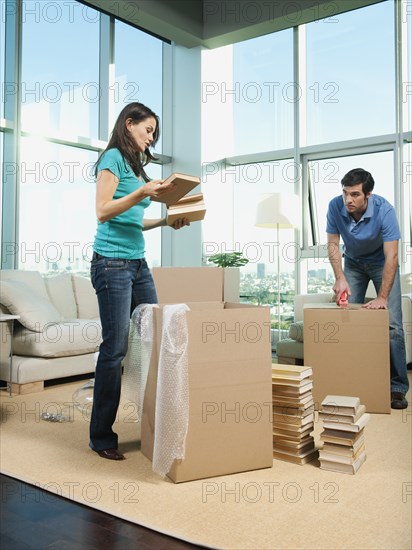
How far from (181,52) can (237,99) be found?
88 centimetres

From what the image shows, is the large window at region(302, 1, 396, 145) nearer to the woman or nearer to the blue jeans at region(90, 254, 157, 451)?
the woman

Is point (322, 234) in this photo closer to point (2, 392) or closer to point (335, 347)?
point (335, 347)

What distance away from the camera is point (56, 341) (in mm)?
3424

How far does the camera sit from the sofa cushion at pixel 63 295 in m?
4.14

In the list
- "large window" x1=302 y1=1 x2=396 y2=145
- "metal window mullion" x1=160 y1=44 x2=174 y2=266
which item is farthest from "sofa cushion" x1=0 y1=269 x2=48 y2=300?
"large window" x1=302 y1=1 x2=396 y2=145

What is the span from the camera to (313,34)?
19.0 feet

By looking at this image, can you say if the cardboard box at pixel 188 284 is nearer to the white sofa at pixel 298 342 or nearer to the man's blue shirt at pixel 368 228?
the man's blue shirt at pixel 368 228

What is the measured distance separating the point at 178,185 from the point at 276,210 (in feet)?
10.2

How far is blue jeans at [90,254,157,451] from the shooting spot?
6.47 ft

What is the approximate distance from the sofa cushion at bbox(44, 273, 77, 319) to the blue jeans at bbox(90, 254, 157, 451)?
223 cm

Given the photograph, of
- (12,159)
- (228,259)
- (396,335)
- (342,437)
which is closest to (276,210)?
(228,259)

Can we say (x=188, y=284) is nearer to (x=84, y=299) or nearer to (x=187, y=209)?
(x=187, y=209)

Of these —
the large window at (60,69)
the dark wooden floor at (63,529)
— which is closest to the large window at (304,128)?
the large window at (60,69)

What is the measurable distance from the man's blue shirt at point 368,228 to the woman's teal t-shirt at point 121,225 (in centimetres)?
136
